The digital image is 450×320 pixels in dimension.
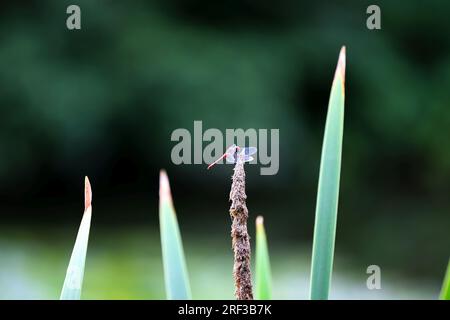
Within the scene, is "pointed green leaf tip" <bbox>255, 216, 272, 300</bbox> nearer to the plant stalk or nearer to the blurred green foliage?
the plant stalk

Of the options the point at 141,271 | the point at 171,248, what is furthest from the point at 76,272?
the point at 141,271

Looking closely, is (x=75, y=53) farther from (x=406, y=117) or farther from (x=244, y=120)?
(x=406, y=117)

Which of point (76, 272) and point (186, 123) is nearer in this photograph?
point (76, 272)

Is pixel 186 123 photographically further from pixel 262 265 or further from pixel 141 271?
pixel 262 265

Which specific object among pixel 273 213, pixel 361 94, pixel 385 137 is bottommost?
pixel 273 213

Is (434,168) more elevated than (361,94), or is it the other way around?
(361,94)

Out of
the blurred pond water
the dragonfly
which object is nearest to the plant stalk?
the dragonfly

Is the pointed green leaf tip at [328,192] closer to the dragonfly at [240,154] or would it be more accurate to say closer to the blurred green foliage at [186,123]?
the dragonfly at [240,154]

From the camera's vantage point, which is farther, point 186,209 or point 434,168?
point 434,168

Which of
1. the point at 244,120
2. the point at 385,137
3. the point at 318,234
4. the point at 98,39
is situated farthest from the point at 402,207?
the point at 318,234
